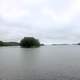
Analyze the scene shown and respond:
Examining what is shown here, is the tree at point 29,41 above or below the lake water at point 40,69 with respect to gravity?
above

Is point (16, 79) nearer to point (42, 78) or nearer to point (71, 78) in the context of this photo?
point (42, 78)

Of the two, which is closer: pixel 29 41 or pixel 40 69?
pixel 40 69

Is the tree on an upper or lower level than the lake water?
upper

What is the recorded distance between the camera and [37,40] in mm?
155500

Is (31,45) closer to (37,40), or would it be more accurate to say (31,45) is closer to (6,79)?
(37,40)

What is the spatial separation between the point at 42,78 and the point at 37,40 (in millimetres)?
133968

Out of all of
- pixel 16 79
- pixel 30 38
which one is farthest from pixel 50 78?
pixel 30 38

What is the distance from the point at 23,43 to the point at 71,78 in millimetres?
134638

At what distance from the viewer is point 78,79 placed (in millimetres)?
21219

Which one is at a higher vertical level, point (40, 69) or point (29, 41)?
point (29, 41)

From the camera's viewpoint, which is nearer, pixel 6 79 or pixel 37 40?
pixel 6 79

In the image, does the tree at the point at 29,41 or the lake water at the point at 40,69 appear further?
the tree at the point at 29,41

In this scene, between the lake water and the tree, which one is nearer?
the lake water

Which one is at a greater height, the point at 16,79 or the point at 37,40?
the point at 37,40
